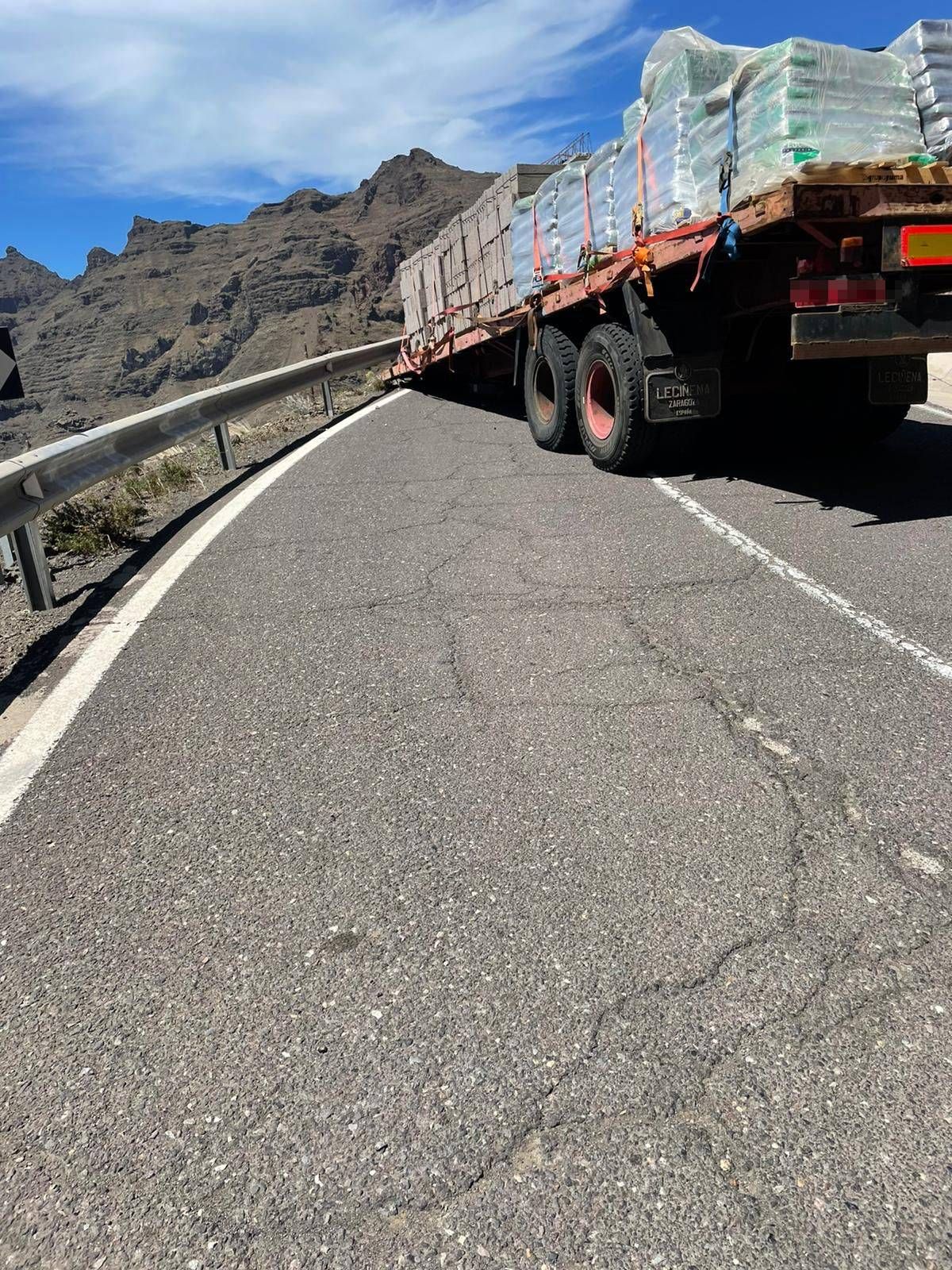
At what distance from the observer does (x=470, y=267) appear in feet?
36.6

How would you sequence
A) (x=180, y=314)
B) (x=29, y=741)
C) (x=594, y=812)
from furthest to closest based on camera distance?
(x=180, y=314) < (x=29, y=741) < (x=594, y=812)

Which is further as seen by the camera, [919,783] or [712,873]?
[919,783]

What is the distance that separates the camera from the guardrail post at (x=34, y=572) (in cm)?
504

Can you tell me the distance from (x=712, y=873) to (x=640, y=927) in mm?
297

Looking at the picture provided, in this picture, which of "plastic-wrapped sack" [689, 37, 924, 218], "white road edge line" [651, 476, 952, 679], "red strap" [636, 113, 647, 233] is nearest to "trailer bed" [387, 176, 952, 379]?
"plastic-wrapped sack" [689, 37, 924, 218]

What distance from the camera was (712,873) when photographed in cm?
243

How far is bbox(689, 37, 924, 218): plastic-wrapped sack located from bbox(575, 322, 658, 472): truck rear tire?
1.39 meters

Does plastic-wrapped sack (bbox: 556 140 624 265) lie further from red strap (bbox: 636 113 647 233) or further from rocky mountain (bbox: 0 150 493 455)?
rocky mountain (bbox: 0 150 493 455)

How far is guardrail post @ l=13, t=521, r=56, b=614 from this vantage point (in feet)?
16.5

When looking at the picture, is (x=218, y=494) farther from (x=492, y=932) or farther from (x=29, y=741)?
(x=492, y=932)

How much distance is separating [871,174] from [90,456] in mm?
5086

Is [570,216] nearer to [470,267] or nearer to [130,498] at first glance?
[470,267]

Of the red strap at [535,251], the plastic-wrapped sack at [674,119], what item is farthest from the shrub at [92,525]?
the plastic-wrapped sack at [674,119]

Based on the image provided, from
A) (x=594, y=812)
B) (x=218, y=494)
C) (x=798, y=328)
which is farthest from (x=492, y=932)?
(x=218, y=494)
